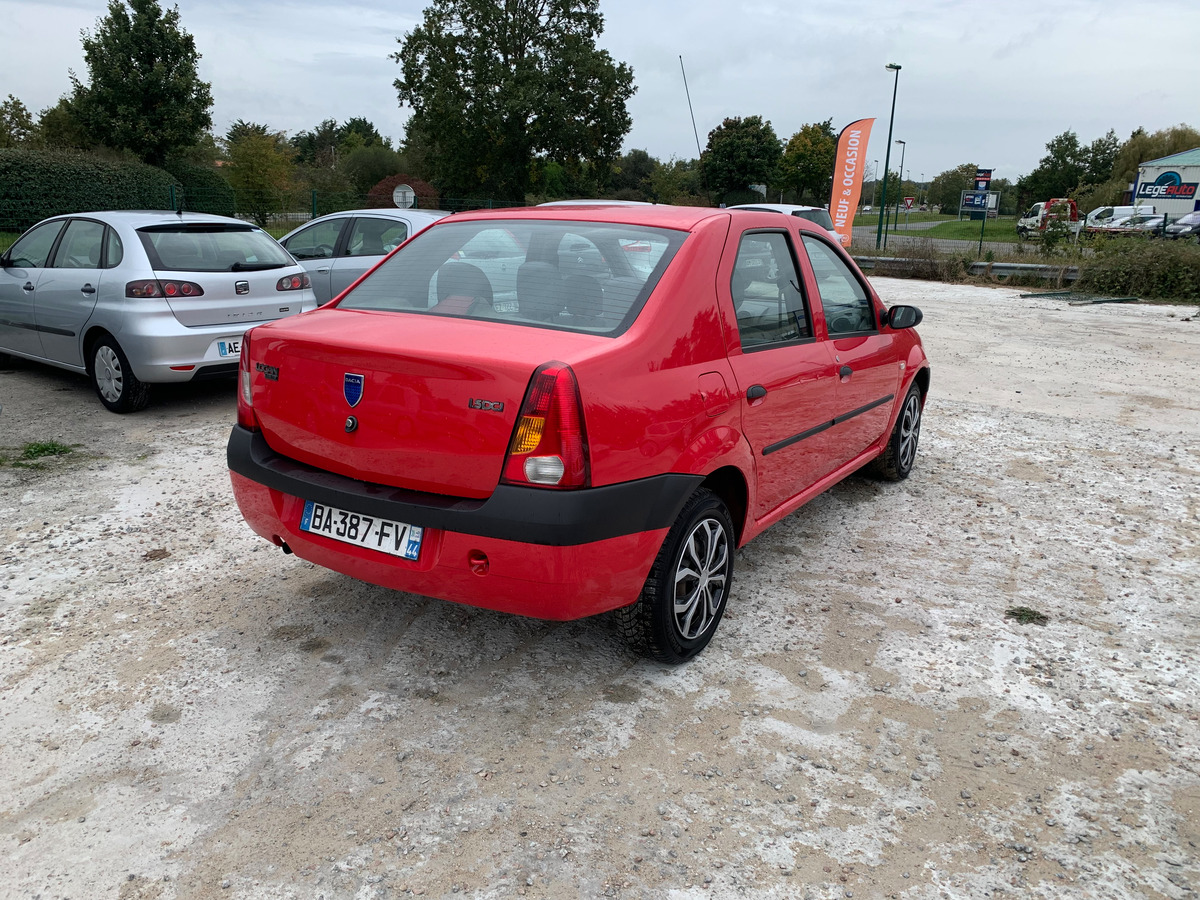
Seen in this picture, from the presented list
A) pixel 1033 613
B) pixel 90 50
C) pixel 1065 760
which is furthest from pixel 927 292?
pixel 90 50

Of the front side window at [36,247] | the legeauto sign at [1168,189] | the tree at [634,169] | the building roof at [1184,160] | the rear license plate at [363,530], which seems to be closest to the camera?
the rear license plate at [363,530]

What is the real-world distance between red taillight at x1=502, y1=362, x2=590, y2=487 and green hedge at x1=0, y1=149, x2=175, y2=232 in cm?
2545

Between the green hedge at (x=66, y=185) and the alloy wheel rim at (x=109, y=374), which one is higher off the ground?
the green hedge at (x=66, y=185)

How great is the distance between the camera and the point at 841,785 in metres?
2.74

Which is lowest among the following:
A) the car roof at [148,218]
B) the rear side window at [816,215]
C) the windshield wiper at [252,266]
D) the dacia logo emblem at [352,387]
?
the dacia logo emblem at [352,387]

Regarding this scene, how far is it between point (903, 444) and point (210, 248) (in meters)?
5.46

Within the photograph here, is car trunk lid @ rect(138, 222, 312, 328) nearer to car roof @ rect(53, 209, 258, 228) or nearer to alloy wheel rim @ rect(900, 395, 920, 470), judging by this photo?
car roof @ rect(53, 209, 258, 228)

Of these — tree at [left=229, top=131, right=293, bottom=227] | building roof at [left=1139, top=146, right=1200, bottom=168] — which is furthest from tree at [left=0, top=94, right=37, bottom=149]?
building roof at [left=1139, top=146, right=1200, bottom=168]

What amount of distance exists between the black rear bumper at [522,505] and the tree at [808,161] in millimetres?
67229

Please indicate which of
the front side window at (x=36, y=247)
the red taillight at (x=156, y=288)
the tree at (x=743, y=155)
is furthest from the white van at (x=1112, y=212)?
the front side window at (x=36, y=247)

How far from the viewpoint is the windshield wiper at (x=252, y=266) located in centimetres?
713

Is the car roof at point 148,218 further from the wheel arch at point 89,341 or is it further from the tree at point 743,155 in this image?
the tree at point 743,155

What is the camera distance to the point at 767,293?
149 inches

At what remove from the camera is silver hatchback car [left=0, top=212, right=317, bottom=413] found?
6.60 metres
